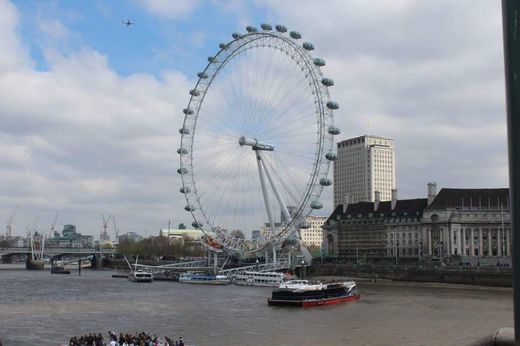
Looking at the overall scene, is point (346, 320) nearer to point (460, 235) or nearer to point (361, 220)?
point (460, 235)

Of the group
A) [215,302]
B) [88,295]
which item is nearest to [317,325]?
[215,302]

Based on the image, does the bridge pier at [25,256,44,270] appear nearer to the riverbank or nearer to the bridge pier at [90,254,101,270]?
the bridge pier at [90,254,101,270]

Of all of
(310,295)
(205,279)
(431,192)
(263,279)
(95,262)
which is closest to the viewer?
(310,295)

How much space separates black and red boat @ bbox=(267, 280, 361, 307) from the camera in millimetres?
56375

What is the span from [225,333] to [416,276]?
57.8 meters

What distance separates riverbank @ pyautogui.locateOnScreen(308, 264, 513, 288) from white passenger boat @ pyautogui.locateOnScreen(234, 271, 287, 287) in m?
14.5

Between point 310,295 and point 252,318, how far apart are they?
39.6 feet

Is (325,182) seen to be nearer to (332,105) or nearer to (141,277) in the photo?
(332,105)

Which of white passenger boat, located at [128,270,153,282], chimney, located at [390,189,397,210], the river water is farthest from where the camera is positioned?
chimney, located at [390,189,397,210]

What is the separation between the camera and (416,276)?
295ft

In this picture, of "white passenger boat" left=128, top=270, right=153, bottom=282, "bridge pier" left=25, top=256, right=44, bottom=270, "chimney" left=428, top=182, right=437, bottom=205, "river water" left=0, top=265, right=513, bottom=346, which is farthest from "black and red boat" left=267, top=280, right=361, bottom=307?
"bridge pier" left=25, top=256, right=44, bottom=270

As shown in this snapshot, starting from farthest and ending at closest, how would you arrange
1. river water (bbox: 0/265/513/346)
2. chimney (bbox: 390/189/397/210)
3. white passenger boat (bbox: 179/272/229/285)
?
chimney (bbox: 390/189/397/210)
white passenger boat (bbox: 179/272/229/285)
river water (bbox: 0/265/513/346)

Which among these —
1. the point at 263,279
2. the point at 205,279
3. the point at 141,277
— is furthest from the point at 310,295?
the point at 141,277

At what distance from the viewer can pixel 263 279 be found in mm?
90125
